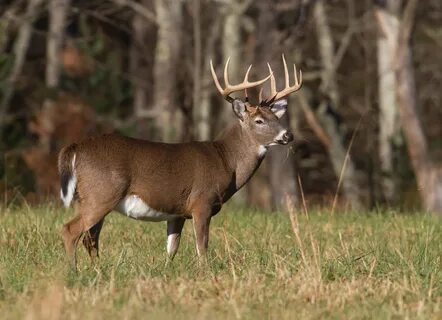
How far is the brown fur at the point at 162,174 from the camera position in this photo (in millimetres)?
8805

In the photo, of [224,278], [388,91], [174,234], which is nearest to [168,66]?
[388,91]

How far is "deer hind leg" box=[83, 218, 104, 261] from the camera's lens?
29.3 ft

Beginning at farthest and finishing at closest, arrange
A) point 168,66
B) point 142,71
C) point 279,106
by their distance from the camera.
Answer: point 142,71 → point 168,66 → point 279,106

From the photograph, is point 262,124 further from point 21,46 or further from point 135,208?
point 21,46

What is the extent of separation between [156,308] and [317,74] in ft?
57.6

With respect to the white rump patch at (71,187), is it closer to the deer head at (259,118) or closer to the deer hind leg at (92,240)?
the deer hind leg at (92,240)

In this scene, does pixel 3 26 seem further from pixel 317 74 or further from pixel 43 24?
pixel 43 24

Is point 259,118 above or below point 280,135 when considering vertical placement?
above

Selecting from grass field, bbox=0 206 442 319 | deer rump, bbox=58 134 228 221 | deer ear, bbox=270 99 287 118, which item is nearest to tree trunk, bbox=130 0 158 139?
deer ear, bbox=270 99 287 118

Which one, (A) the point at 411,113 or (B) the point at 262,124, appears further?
(A) the point at 411,113

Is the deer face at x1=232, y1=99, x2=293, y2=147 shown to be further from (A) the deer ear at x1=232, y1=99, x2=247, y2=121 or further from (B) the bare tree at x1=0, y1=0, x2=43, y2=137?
(B) the bare tree at x1=0, y1=0, x2=43, y2=137

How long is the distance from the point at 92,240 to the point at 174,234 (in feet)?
2.17

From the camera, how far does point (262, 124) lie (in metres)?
10.2

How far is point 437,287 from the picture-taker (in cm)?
748
